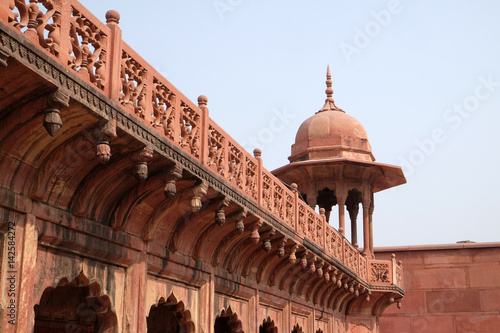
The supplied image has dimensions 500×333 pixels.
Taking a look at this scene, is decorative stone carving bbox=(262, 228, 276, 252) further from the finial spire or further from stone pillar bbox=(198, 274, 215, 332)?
the finial spire

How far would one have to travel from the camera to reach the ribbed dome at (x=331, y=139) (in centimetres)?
2105

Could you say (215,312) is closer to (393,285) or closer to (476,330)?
(393,285)

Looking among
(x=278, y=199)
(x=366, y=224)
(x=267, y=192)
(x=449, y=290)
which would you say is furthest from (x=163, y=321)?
(x=449, y=290)

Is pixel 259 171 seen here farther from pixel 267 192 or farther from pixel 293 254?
pixel 293 254

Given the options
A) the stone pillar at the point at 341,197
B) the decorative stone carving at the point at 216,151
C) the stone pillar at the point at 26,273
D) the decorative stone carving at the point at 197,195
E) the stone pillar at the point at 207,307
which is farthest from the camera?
the stone pillar at the point at 341,197

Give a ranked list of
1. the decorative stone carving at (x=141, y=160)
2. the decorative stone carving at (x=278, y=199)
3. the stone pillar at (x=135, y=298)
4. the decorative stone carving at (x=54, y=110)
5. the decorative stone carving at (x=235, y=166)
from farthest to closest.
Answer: the decorative stone carving at (x=278, y=199) → the decorative stone carving at (x=235, y=166) → the stone pillar at (x=135, y=298) → the decorative stone carving at (x=141, y=160) → the decorative stone carving at (x=54, y=110)

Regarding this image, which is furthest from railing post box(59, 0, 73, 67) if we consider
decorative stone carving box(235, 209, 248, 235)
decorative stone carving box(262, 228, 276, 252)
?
decorative stone carving box(262, 228, 276, 252)

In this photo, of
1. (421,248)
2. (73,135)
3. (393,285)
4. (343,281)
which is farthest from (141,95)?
(421,248)

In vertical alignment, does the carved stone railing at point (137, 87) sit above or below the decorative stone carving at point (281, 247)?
above

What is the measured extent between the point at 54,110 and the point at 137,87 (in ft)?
5.36

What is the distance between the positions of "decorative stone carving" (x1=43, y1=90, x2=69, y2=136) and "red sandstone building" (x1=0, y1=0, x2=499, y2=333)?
1 centimetres

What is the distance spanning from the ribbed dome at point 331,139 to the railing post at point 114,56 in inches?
556

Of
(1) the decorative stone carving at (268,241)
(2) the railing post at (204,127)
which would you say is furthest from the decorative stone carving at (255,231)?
(2) the railing post at (204,127)

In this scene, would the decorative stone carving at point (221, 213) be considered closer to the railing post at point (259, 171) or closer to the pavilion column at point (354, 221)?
the railing post at point (259, 171)
